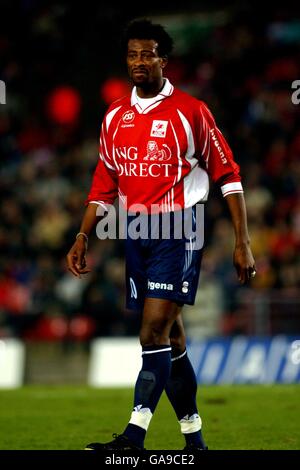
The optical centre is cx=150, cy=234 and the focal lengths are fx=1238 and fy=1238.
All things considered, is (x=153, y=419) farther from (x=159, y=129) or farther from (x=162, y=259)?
(x=159, y=129)

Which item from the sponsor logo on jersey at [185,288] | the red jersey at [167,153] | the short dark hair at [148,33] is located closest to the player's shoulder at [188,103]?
the red jersey at [167,153]

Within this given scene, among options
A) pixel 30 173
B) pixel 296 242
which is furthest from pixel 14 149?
pixel 296 242

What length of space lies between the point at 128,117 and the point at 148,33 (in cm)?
53

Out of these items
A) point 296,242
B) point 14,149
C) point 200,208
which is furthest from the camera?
point 14,149

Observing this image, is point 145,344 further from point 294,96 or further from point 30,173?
point 30,173

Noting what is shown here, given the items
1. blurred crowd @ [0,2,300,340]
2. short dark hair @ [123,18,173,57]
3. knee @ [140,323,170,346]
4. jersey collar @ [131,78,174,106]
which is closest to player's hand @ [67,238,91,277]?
knee @ [140,323,170,346]

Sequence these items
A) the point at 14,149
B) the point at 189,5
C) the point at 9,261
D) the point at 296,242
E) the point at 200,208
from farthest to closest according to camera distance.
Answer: the point at 189,5
the point at 14,149
the point at 9,261
the point at 296,242
the point at 200,208

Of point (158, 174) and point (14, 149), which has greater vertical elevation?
point (14, 149)

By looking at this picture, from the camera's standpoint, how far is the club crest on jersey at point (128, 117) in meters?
7.60

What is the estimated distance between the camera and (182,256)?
7.45 metres

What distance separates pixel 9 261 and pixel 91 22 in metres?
7.02

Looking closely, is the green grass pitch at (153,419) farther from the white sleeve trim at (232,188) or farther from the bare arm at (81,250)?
the white sleeve trim at (232,188)

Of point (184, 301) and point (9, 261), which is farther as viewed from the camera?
point (9, 261)

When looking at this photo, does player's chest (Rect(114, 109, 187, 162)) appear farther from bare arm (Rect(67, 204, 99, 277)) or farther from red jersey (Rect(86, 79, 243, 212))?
bare arm (Rect(67, 204, 99, 277))
